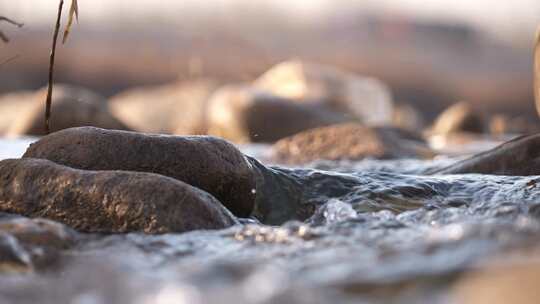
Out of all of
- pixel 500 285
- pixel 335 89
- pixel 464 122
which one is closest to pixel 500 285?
pixel 500 285

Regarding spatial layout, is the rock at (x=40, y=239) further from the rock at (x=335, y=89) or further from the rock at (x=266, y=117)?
the rock at (x=335, y=89)

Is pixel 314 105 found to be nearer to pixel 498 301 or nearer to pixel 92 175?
pixel 92 175

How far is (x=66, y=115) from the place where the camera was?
351 inches

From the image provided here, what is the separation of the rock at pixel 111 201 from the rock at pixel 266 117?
6.60 meters

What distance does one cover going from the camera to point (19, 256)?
2.11 m

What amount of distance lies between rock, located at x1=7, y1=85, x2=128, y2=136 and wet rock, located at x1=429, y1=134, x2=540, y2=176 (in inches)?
213

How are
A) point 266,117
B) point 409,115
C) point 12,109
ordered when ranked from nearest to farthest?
1. point 266,117
2. point 12,109
3. point 409,115

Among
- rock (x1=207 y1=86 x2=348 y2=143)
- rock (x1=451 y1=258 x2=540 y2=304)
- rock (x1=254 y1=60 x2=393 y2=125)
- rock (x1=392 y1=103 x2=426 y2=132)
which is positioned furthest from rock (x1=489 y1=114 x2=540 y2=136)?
rock (x1=451 y1=258 x2=540 y2=304)

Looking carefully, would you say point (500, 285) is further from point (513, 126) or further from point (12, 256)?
point (513, 126)

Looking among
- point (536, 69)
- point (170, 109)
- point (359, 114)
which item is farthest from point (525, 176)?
point (170, 109)

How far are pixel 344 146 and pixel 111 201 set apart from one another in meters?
4.55

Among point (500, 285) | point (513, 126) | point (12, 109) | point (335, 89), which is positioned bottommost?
point (513, 126)

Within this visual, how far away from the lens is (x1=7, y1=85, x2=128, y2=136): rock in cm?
885

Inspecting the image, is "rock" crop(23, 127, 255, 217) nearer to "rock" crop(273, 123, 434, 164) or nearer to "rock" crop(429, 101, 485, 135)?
"rock" crop(273, 123, 434, 164)
